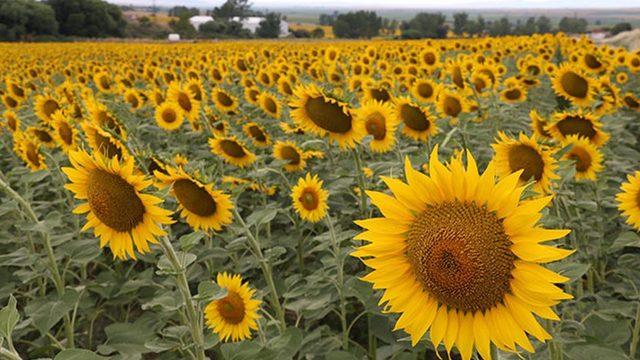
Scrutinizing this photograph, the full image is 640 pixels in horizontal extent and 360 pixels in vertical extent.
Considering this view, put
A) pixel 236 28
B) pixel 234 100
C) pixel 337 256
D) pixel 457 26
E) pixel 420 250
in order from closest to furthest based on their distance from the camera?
1. pixel 420 250
2. pixel 337 256
3. pixel 234 100
4. pixel 457 26
5. pixel 236 28

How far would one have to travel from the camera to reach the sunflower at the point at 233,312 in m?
2.91

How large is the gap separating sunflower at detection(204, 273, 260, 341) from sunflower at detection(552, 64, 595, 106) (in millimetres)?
3810

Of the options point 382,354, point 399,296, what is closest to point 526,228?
point 399,296

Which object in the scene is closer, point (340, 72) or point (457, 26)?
point (340, 72)

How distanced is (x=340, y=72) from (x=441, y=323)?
7838 millimetres

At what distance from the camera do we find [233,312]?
9.66ft

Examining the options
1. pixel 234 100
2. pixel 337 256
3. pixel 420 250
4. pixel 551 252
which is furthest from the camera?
pixel 234 100

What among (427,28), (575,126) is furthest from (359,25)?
(575,126)

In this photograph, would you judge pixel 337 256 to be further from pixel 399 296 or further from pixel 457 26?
pixel 457 26

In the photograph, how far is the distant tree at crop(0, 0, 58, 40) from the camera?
43.8 meters

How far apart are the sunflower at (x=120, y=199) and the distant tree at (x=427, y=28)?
104 feet

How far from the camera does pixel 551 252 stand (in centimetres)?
133

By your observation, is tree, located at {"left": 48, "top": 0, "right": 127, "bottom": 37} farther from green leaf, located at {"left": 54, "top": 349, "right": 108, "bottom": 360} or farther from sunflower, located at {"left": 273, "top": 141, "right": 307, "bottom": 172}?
green leaf, located at {"left": 54, "top": 349, "right": 108, "bottom": 360}

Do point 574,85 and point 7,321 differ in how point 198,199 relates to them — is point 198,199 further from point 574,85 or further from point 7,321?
point 574,85
